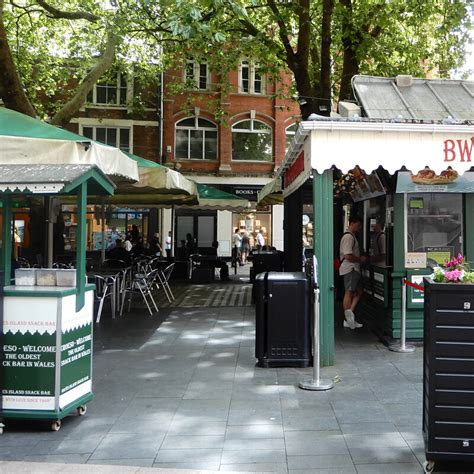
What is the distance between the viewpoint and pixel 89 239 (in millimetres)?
23078

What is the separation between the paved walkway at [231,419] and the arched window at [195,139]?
1876 cm

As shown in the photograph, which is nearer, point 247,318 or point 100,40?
point 247,318

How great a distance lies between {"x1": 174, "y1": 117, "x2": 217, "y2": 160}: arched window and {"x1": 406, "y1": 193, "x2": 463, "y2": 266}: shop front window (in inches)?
727

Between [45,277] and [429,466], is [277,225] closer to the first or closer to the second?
[45,277]

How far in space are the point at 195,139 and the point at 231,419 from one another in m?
21.8

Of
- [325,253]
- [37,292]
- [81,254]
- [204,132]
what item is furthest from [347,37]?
[204,132]

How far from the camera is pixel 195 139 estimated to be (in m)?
25.2

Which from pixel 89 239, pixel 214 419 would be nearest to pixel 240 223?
pixel 89 239

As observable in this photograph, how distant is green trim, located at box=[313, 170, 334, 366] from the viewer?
6.16 m

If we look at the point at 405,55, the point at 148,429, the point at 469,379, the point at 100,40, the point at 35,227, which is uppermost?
the point at 100,40

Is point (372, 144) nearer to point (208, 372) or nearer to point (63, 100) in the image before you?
point (208, 372)

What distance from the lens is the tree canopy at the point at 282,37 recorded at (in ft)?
36.8

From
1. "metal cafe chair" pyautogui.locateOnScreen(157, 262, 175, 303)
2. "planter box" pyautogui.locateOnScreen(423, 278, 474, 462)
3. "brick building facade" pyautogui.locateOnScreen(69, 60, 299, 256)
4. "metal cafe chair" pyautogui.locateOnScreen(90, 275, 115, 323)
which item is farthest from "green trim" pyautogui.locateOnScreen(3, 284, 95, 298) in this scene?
"brick building facade" pyautogui.locateOnScreen(69, 60, 299, 256)

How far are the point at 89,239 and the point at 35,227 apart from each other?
12812mm
